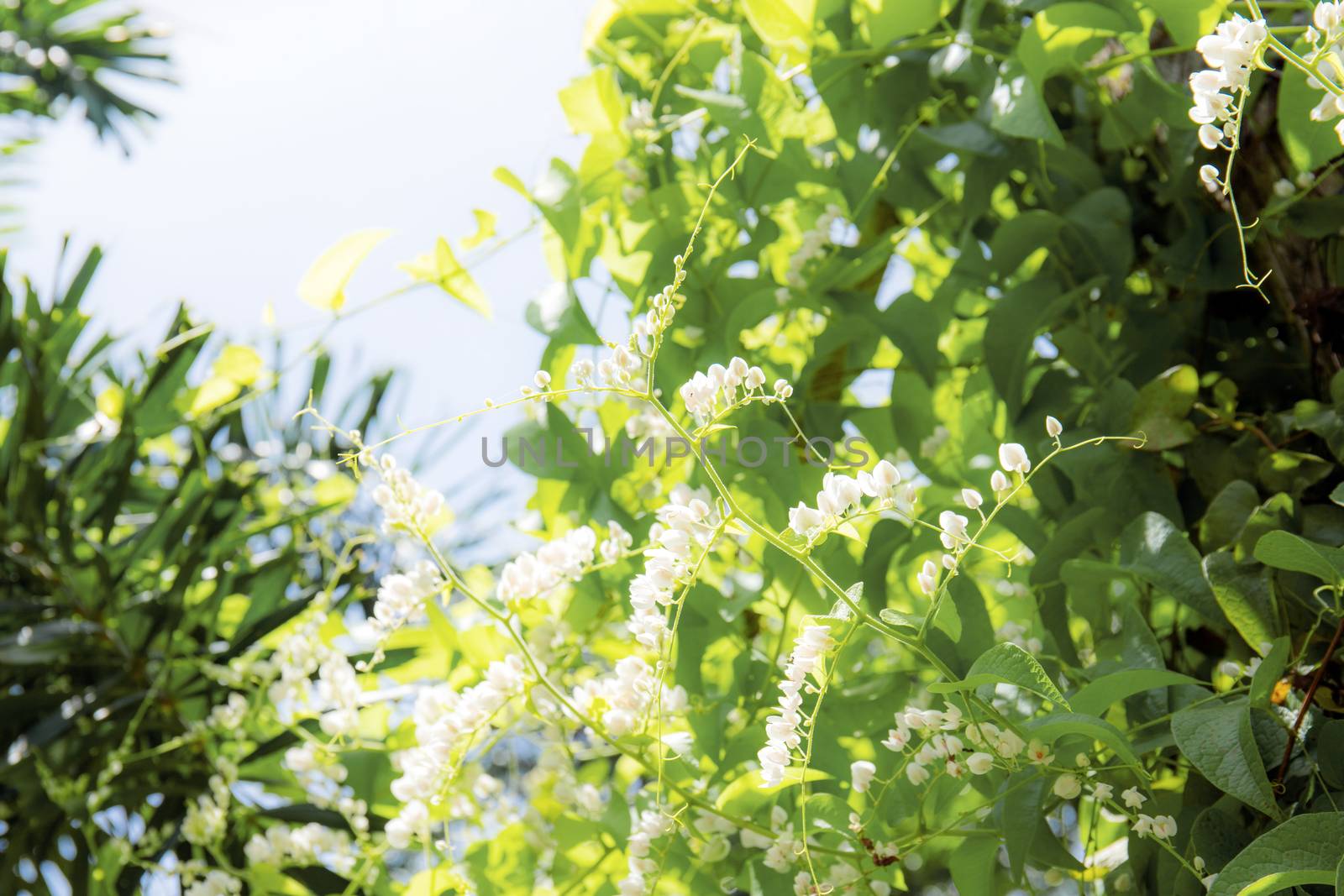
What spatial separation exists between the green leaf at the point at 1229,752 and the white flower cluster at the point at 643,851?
19 cm

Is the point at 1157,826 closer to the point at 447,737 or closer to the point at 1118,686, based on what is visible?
the point at 1118,686

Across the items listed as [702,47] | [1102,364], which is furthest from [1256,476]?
[702,47]

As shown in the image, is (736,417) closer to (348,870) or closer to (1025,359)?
(1025,359)

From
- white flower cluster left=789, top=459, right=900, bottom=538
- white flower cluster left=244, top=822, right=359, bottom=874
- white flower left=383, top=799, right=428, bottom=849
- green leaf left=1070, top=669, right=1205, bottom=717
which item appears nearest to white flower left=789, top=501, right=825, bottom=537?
white flower cluster left=789, top=459, right=900, bottom=538

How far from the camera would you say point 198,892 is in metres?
0.53

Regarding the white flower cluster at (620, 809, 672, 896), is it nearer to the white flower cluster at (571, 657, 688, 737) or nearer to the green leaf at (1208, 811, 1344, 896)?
the white flower cluster at (571, 657, 688, 737)

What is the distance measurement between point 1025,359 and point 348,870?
1.42ft

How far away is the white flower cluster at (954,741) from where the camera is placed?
1.14 ft

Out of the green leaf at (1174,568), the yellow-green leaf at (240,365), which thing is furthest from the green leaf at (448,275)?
the green leaf at (1174,568)

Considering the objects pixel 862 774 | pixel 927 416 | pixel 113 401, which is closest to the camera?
pixel 862 774

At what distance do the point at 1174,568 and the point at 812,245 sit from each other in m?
0.24

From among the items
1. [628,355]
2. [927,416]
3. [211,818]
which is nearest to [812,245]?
[927,416]

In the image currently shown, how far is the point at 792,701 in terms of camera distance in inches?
12.8

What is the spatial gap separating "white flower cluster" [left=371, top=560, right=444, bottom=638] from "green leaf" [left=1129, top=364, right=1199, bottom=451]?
30 centimetres
